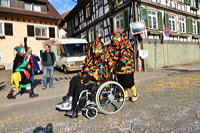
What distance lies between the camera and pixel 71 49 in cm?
1146

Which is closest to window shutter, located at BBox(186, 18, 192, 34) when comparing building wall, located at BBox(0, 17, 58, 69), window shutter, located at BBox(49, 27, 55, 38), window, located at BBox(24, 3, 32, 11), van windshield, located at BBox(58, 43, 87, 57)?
van windshield, located at BBox(58, 43, 87, 57)

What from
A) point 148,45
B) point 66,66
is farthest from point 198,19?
point 66,66

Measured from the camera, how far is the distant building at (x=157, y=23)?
38.6 feet

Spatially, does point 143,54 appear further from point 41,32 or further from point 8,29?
point 8,29

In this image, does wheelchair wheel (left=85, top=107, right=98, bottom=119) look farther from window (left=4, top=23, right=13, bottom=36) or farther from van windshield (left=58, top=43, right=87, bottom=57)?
window (left=4, top=23, right=13, bottom=36)

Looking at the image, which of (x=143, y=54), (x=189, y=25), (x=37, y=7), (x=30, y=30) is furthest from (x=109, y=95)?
(x=37, y=7)

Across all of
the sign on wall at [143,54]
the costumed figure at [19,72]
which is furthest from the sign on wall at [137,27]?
the costumed figure at [19,72]

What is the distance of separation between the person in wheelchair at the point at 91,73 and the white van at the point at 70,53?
7.32 meters

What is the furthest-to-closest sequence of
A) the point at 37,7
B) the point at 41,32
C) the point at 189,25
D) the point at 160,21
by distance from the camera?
1. the point at 37,7
2. the point at 41,32
3. the point at 189,25
4. the point at 160,21

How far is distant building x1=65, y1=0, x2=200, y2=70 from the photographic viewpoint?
11766 millimetres

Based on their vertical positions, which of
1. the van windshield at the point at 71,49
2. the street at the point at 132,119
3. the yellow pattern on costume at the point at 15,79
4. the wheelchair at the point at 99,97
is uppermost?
the van windshield at the point at 71,49

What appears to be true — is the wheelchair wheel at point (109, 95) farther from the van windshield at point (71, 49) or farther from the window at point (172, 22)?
the window at point (172, 22)

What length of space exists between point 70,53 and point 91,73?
8.40m

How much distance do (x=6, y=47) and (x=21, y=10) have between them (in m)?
4.61
